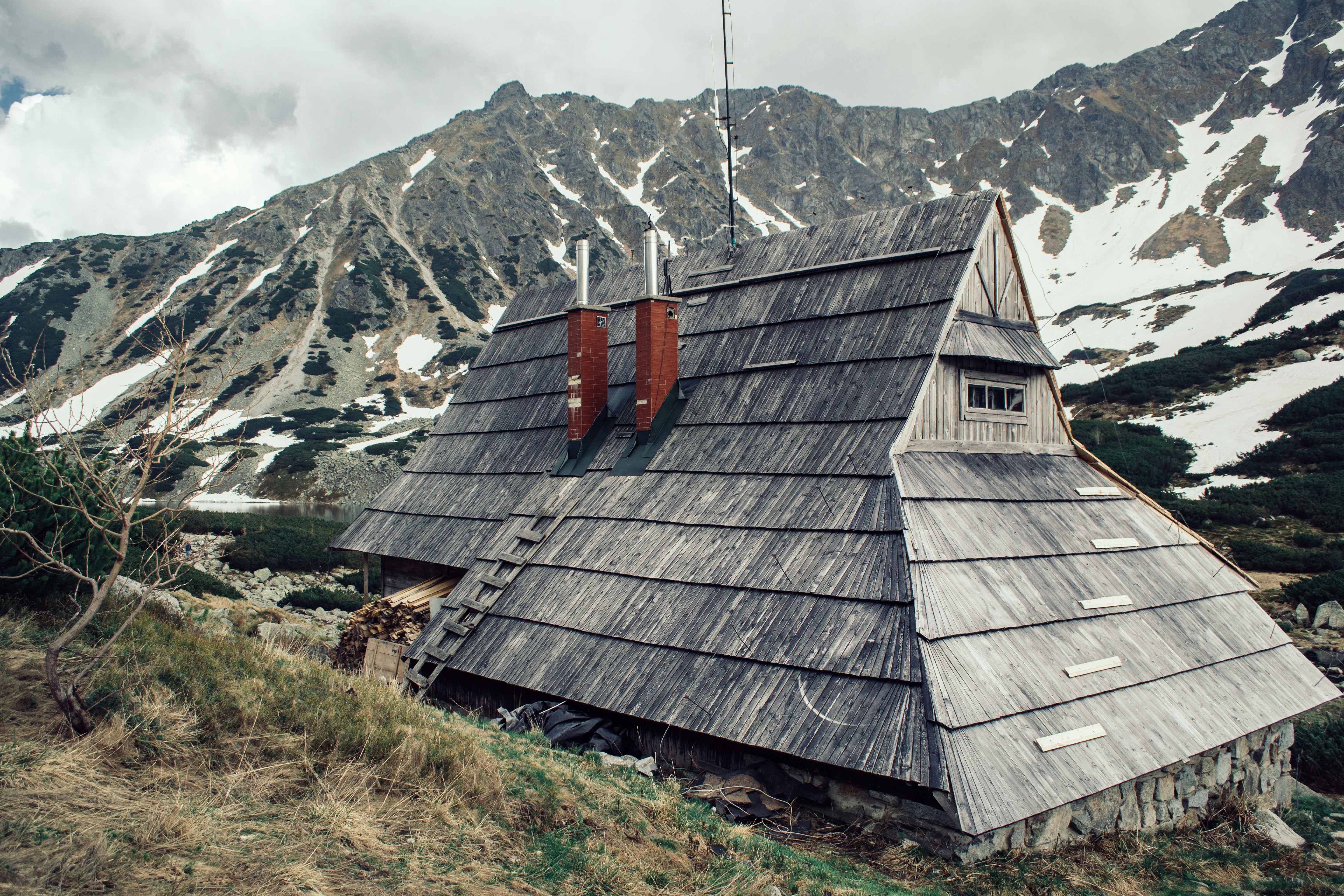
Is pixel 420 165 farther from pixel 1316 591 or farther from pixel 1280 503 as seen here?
pixel 1316 591

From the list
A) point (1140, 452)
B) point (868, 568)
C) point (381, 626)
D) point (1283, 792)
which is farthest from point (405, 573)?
point (1140, 452)

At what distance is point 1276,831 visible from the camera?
1029 cm

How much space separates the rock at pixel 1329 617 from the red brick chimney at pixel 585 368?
60.3 feet

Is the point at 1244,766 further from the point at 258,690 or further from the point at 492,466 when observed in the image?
the point at 492,466

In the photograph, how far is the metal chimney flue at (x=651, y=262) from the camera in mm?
14562

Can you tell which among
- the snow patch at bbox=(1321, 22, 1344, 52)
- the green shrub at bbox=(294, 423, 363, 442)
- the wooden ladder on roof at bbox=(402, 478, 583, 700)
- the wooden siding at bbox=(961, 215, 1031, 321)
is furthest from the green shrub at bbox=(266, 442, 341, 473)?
the snow patch at bbox=(1321, 22, 1344, 52)

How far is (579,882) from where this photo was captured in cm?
606

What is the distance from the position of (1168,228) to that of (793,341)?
401ft

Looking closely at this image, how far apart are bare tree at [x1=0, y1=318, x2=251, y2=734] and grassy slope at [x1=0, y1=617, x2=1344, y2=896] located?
564 mm

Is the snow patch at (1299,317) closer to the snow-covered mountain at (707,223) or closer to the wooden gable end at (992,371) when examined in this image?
the snow-covered mountain at (707,223)

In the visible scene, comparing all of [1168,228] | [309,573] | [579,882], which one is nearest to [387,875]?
[579,882]

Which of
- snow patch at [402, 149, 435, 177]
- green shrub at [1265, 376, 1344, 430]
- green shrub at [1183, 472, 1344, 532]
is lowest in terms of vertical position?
green shrub at [1183, 472, 1344, 532]

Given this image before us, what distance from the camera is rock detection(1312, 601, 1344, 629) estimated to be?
19.7 meters

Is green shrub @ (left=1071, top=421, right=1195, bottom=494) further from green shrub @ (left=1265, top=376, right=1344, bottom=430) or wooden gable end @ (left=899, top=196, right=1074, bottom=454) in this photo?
wooden gable end @ (left=899, top=196, right=1074, bottom=454)
